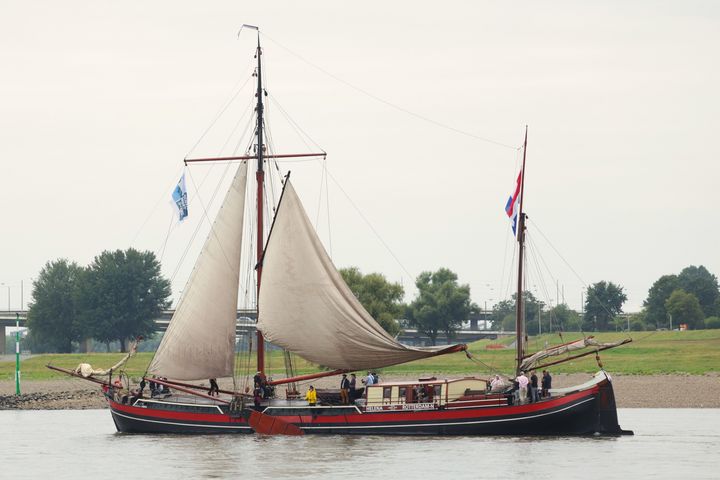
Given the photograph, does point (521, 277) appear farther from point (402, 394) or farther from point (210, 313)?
point (210, 313)

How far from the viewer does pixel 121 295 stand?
554 feet

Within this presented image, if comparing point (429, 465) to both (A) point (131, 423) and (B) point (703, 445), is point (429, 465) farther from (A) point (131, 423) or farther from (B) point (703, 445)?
(A) point (131, 423)

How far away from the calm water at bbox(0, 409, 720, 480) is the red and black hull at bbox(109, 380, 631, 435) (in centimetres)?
74

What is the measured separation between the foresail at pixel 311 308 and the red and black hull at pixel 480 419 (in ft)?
9.55

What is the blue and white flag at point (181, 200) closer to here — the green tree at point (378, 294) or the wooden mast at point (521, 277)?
the wooden mast at point (521, 277)

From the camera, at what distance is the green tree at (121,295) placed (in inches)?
6654

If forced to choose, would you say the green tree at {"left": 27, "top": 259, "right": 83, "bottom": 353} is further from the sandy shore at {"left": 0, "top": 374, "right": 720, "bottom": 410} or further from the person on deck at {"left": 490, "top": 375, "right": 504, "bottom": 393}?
the person on deck at {"left": 490, "top": 375, "right": 504, "bottom": 393}

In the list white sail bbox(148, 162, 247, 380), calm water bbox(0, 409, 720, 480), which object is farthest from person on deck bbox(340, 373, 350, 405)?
white sail bbox(148, 162, 247, 380)

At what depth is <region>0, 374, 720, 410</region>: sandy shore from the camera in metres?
83.5

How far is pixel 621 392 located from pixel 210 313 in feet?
121

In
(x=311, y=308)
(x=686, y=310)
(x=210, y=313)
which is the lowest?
(x=210, y=313)

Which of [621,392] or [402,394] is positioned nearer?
[402,394]

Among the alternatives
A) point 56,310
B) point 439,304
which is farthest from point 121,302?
point 439,304

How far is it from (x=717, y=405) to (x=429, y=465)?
36618 mm
